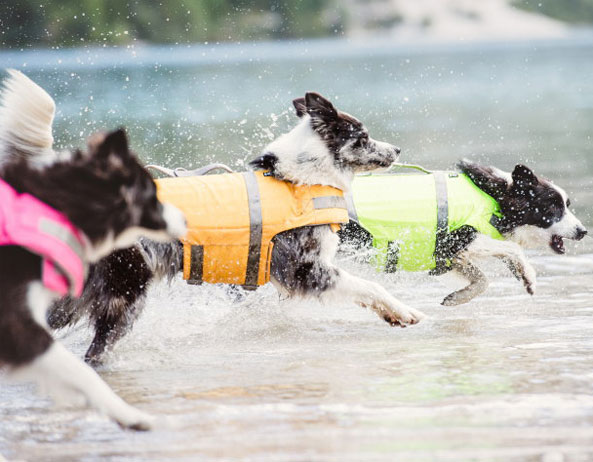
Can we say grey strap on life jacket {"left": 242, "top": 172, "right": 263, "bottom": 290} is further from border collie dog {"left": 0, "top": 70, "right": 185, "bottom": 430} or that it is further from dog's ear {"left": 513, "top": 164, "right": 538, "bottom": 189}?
dog's ear {"left": 513, "top": 164, "right": 538, "bottom": 189}

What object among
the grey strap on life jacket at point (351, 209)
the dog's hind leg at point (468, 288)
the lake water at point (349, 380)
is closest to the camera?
the lake water at point (349, 380)

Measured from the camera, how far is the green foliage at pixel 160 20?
162 ft

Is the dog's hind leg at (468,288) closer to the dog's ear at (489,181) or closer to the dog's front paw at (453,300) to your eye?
the dog's front paw at (453,300)

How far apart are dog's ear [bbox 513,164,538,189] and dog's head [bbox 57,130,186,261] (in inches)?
137

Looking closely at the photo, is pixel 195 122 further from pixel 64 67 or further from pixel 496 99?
pixel 64 67

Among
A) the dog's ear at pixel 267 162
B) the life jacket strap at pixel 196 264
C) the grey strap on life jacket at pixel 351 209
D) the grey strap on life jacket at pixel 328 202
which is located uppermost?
the dog's ear at pixel 267 162

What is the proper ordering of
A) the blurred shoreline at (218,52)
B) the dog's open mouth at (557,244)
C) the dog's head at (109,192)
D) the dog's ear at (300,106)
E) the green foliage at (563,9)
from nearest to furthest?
the dog's head at (109,192)
the dog's ear at (300,106)
the dog's open mouth at (557,244)
the blurred shoreline at (218,52)
the green foliage at (563,9)

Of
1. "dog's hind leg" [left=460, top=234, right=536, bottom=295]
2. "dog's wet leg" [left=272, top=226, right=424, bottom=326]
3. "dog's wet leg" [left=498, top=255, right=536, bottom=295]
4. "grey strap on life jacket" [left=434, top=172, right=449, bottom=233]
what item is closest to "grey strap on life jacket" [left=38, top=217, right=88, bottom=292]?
"dog's wet leg" [left=272, top=226, right=424, bottom=326]

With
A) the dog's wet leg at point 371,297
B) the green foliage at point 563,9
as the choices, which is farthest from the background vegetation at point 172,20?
the dog's wet leg at point 371,297

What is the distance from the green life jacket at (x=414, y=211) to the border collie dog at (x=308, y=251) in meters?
0.33

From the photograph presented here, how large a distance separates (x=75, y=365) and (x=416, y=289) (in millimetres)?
4100

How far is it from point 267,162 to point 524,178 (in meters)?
1.95

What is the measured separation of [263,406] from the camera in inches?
180

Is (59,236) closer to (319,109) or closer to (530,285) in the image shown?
(319,109)
